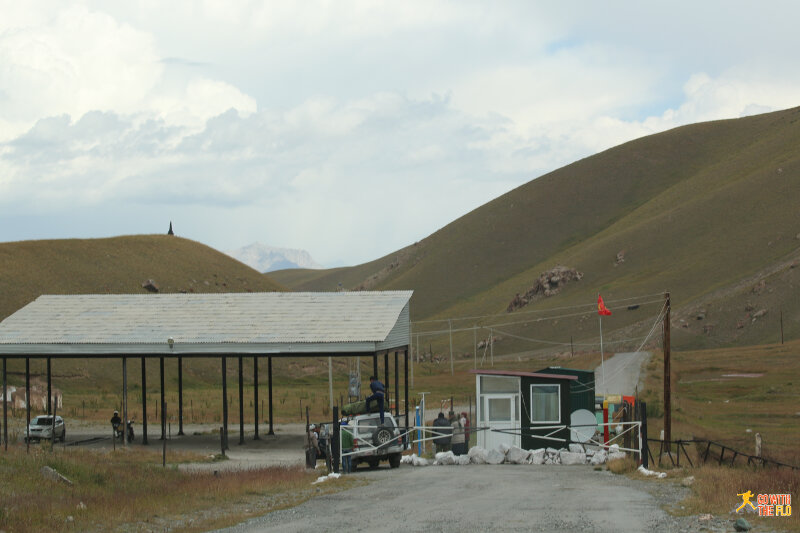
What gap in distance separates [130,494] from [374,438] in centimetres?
Answer: 737

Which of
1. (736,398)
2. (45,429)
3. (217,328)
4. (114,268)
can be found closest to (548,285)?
(114,268)

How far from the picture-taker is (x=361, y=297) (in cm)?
3906

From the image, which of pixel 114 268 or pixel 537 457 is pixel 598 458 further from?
A: pixel 114 268

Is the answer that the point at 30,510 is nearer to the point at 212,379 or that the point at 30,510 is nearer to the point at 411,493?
the point at 411,493

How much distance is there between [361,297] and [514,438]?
38.1 feet

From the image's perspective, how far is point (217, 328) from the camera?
36.1 m

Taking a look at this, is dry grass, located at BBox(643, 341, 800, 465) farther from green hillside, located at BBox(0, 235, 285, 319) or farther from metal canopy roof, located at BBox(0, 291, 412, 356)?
green hillside, located at BBox(0, 235, 285, 319)

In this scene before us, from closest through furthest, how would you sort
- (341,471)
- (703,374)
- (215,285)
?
1. (341,471)
2. (703,374)
3. (215,285)

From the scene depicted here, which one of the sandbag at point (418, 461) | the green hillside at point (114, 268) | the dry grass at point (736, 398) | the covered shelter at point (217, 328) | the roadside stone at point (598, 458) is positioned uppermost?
the green hillside at point (114, 268)

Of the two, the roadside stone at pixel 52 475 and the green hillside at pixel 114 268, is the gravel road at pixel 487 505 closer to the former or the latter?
the roadside stone at pixel 52 475

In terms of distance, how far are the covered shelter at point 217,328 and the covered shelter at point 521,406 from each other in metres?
4.08

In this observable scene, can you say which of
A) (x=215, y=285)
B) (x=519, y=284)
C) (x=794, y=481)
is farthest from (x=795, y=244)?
(x=794, y=481)

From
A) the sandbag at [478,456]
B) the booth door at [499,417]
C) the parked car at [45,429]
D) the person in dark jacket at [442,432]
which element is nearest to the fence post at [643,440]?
the sandbag at [478,456]

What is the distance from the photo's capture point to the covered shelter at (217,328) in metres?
34.1
